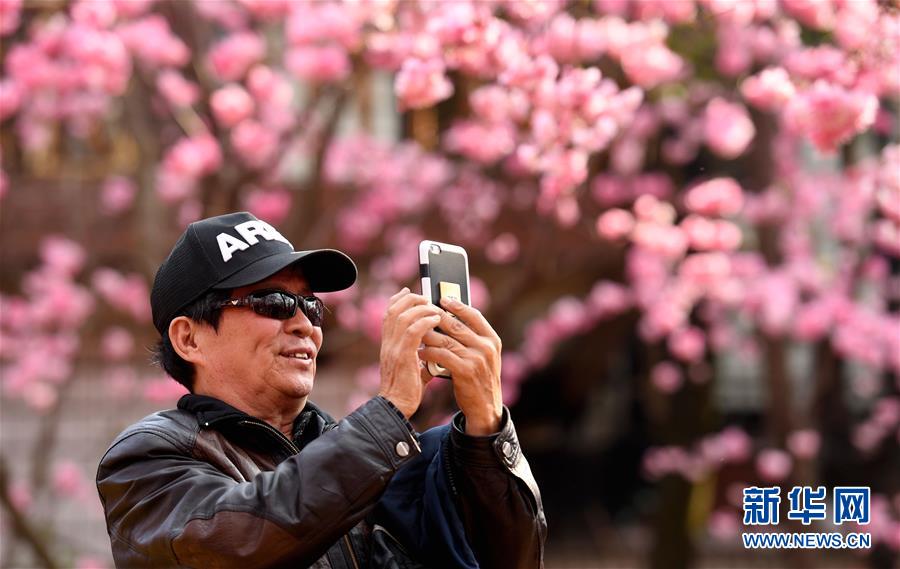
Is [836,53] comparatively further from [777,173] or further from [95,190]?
[95,190]

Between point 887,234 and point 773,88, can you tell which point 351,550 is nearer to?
point 773,88

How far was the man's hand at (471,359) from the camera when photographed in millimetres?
2203

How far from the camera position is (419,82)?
433cm

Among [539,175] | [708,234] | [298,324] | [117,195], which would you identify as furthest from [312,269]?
[117,195]

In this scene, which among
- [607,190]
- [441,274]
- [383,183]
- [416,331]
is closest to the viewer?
[416,331]

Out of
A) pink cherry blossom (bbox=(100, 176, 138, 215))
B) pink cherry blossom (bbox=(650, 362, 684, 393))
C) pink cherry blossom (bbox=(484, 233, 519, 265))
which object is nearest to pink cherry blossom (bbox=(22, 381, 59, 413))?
pink cherry blossom (bbox=(100, 176, 138, 215))

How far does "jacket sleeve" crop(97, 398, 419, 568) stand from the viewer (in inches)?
79.0

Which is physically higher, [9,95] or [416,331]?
[9,95]

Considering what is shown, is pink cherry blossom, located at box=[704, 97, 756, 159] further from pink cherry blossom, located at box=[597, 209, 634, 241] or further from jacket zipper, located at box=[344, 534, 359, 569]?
jacket zipper, located at box=[344, 534, 359, 569]

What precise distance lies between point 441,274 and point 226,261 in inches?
16.8

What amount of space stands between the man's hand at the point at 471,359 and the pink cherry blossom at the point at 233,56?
517 cm

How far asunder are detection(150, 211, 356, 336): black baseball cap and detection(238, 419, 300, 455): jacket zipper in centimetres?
27

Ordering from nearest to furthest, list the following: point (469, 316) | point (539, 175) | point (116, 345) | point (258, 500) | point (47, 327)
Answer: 1. point (258, 500)
2. point (469, 316)
3. point (539, 175)
4. point (47, 327)
5. point (116, 345)

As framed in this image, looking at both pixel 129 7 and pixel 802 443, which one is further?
pixel 802 443
